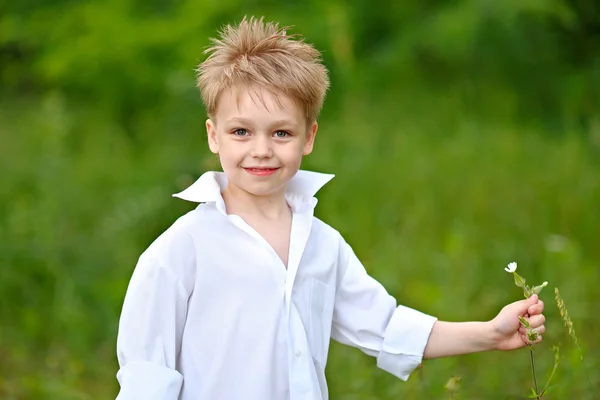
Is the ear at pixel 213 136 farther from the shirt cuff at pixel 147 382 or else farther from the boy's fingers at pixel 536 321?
the boy's fingers at pixel 536 321

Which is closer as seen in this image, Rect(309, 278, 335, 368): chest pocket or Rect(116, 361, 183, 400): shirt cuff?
Rect(116, 361, 183, 400): shirt cuff

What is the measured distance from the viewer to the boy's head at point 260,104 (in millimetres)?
2121

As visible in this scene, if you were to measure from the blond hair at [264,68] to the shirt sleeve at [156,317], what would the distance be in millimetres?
351

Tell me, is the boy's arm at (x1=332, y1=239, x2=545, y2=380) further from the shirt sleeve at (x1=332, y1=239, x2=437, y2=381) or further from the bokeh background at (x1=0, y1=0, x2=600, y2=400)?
the bokeh background at (x1=0, y1=0, x2=600, y2=400)

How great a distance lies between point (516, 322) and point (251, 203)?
663 mm

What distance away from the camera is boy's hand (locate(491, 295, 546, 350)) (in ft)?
7.19

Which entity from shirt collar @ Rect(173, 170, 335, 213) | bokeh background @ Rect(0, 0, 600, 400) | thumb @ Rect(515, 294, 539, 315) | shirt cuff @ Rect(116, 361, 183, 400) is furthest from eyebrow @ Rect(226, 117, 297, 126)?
bokeh background @ Rect(0, 0, 600, 400)

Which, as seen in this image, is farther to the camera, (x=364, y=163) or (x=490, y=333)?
(x=364, y=163)

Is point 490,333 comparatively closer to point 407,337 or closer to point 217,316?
point 407,337

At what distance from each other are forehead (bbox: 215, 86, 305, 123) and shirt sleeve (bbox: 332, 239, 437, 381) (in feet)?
1.34

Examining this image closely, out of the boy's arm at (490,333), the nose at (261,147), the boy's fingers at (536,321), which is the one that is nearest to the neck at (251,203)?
the nose at (261,147)

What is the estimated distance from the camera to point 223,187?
2297 millimetres

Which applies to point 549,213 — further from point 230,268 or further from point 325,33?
point 230,268

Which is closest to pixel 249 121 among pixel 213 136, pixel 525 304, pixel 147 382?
pixel 213 136
